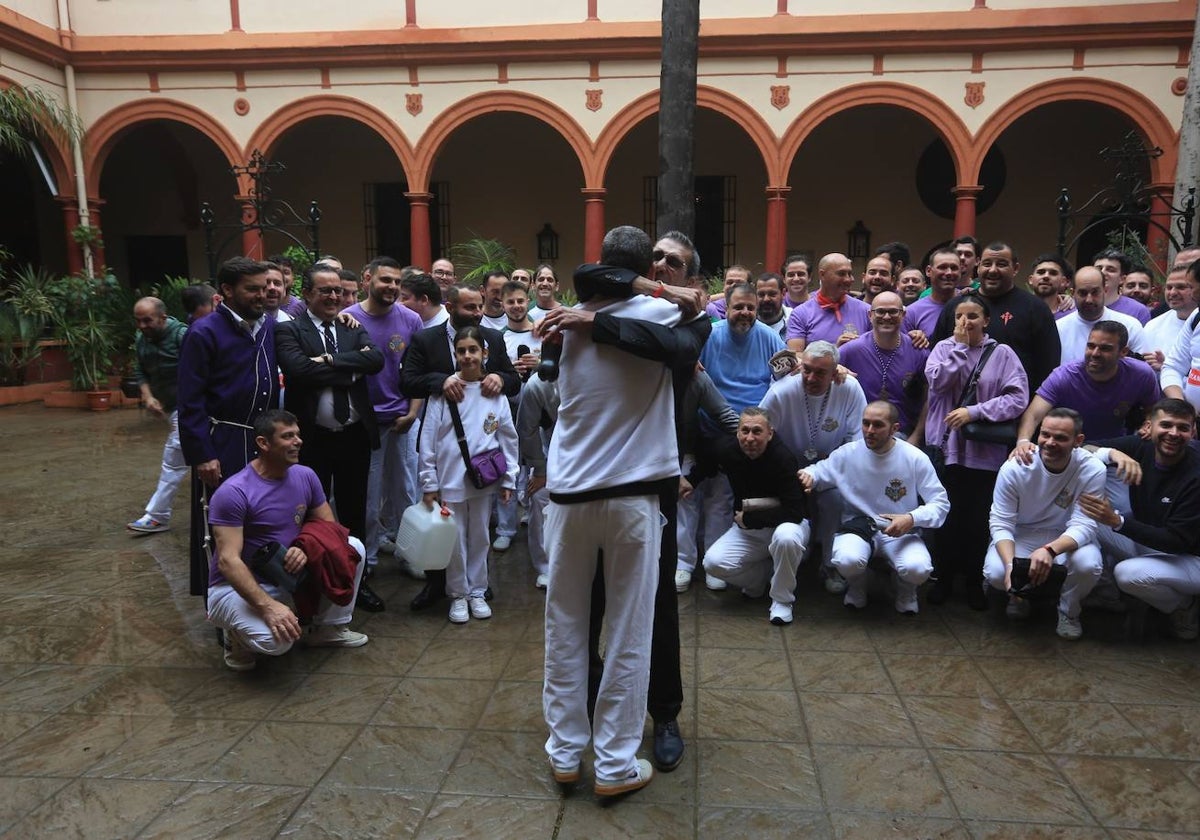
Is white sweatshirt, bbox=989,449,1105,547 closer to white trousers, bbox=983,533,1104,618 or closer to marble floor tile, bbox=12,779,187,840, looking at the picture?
white trousers, bbox=983,533,1104,618

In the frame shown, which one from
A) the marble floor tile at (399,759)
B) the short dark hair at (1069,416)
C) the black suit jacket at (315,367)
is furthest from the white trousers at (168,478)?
the short dark hair at (1069,416)

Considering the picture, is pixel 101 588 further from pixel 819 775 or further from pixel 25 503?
pixel 819 775

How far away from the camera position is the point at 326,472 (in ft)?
15.3

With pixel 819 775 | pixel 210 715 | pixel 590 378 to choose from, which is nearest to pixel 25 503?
pixel 210 715

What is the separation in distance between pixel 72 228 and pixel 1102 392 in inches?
609

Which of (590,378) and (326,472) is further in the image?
(326,472)

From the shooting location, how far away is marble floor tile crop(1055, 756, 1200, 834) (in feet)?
9.05

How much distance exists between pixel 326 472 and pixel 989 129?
12064 mm

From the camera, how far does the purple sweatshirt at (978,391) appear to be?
451 centimetres

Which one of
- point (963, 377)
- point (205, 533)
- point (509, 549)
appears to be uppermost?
point (963, 377)

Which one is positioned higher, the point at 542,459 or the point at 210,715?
the point at 542,459

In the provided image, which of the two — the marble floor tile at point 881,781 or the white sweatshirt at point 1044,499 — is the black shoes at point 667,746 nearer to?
the marble floor tile at point 881,781

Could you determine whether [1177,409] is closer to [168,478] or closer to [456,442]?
[456,442]

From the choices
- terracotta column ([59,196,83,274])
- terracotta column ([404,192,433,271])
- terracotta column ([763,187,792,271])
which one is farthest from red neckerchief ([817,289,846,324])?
terracotta column ([59,196,83,274])
